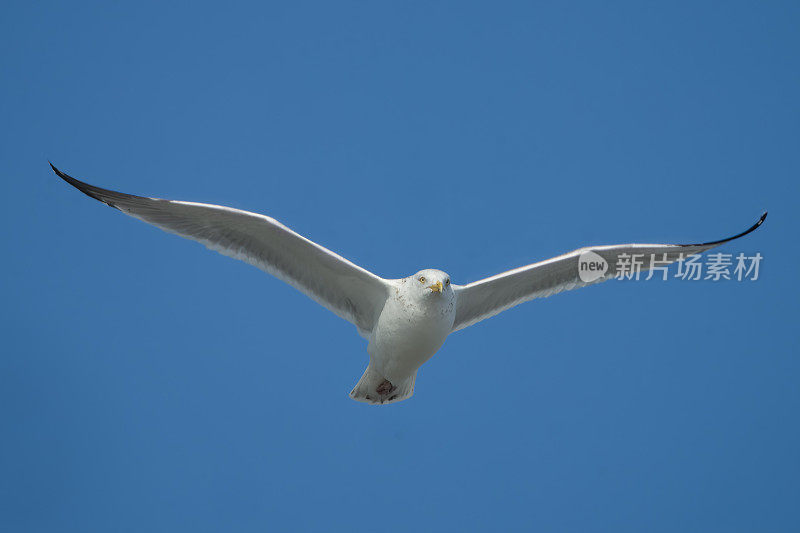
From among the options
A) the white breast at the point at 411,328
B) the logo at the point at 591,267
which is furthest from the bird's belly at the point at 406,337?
the logo at the point at 591,267

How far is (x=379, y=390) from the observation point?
41.2ft

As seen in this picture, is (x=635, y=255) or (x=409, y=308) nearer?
(x=409, y=308)

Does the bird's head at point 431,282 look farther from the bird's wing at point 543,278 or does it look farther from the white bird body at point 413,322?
the bird's wing at point 543,278

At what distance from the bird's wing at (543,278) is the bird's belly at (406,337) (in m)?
0.50

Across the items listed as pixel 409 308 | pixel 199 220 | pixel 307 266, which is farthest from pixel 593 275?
pixel 199 220

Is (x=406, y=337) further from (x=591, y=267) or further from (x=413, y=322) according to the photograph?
(x=591, y=267)

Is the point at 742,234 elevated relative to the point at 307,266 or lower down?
elevated

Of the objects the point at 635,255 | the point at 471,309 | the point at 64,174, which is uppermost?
the point at 635,255

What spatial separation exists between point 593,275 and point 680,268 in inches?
36.7

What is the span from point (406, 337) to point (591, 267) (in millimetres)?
2109

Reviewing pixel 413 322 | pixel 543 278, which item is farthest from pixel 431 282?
pixel 543 278

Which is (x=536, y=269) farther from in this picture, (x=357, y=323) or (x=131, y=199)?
(x=131, y=199)

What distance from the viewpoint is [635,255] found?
39.9 ft

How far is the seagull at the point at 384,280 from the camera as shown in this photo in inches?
449
